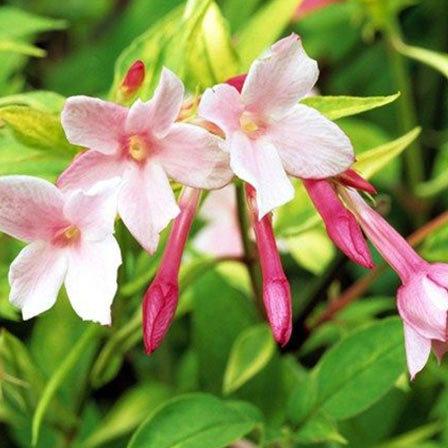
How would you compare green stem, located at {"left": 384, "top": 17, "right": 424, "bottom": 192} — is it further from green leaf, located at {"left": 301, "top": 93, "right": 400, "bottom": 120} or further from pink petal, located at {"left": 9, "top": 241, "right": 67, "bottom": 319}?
Result: pink petal, located at {"left": 9, "top": 241, "right": 67, "bottom": 319}

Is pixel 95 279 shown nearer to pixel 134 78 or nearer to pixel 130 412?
pixel 134 78

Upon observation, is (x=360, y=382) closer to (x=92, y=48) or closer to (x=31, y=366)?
(x=31, y=366)

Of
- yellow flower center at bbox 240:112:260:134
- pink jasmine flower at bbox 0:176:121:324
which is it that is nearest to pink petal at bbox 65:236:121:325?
pink jasmine flower at bbox 0:176:121:324

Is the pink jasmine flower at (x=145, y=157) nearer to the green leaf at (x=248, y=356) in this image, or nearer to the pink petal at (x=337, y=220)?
the pink petal at (x=337, y=220)

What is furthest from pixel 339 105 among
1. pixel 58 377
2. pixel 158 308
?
pixel 58 377

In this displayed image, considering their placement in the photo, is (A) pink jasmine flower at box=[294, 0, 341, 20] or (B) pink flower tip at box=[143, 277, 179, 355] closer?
(B) pink flower tip at box=[143, 277, 179, 355]
